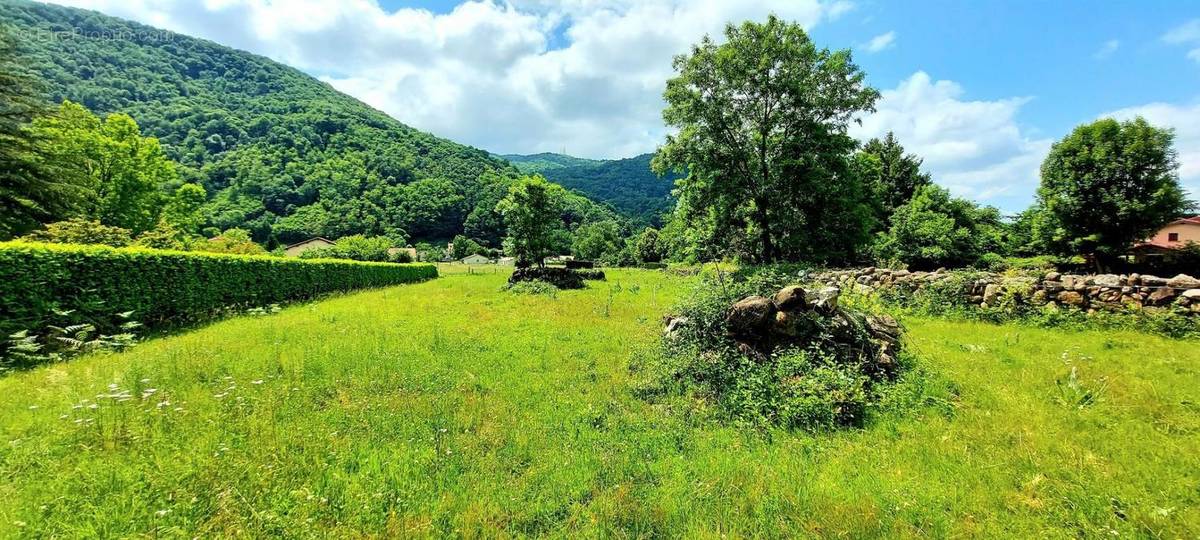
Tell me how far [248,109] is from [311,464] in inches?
5780

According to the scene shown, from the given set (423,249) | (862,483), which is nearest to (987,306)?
(862,483)

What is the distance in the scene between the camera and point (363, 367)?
710 cm

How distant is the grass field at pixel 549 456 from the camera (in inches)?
129

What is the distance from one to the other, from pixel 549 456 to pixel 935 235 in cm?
3802

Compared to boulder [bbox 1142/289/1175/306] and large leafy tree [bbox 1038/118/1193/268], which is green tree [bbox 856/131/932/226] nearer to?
large leafy tree [bbox 1038/118/1193/268]

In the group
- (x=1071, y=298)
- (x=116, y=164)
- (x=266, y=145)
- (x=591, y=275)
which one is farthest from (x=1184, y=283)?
(x=266, y=145)

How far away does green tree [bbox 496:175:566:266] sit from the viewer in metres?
31.8

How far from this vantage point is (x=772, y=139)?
23.8 metres

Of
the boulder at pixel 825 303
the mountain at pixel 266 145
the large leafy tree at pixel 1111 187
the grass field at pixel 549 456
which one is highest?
the mountain at pixel 266 145

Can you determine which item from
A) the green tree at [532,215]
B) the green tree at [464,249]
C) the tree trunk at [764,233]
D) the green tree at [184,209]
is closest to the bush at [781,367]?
the tree trunk at [764,233]

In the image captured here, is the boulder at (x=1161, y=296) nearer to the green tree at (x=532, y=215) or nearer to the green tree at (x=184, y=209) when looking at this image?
the green tree at (x=532, y=215)

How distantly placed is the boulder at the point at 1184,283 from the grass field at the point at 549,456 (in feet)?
12.5

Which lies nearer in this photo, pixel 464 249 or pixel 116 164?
pixel 116 164

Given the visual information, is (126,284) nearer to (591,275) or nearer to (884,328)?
(884,328)
